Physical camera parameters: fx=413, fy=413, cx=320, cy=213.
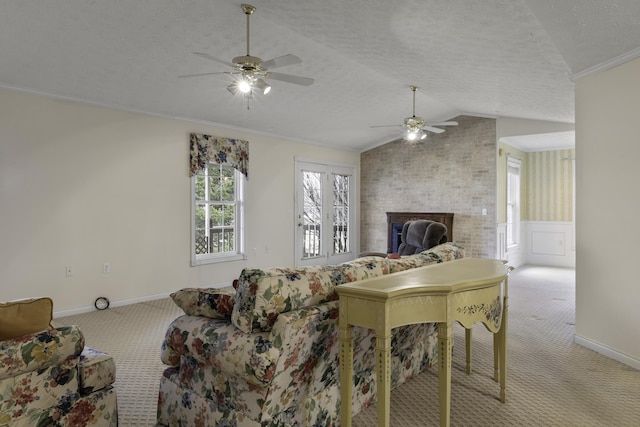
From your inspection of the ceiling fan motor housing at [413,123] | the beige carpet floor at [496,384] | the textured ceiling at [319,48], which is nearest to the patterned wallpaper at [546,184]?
the textured ceiling at [319,48]

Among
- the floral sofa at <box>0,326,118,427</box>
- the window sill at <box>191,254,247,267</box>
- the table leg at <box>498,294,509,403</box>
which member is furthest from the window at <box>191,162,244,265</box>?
the table leg at <box>498,294,509,403</box>

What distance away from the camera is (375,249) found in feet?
28.7

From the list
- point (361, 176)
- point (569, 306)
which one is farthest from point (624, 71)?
Result: point (361, 176)

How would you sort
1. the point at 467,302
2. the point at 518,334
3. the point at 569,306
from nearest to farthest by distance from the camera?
the point at 467,302, the point at 518,334, the point at 569,306

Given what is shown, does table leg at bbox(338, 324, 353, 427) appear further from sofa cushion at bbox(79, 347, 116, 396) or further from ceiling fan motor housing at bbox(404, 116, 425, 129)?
ceiling fan motor housing at bbox(404, 116, 425, 129)

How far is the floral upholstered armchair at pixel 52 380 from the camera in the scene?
5.48 feet

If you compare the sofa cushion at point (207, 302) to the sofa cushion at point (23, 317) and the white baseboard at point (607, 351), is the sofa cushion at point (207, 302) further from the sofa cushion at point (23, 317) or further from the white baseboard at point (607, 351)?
the white baseboard at point (607, 351)

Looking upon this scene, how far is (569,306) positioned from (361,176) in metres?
4.83

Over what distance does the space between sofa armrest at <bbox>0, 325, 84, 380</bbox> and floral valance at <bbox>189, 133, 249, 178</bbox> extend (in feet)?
13.3

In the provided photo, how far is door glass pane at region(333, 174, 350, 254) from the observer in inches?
329

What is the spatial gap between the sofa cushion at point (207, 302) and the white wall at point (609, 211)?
3019mm

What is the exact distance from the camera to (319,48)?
4363 millimetres

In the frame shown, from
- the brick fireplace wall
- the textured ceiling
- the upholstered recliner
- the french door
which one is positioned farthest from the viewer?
the french door

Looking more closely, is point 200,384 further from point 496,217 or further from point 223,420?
point 496,217
